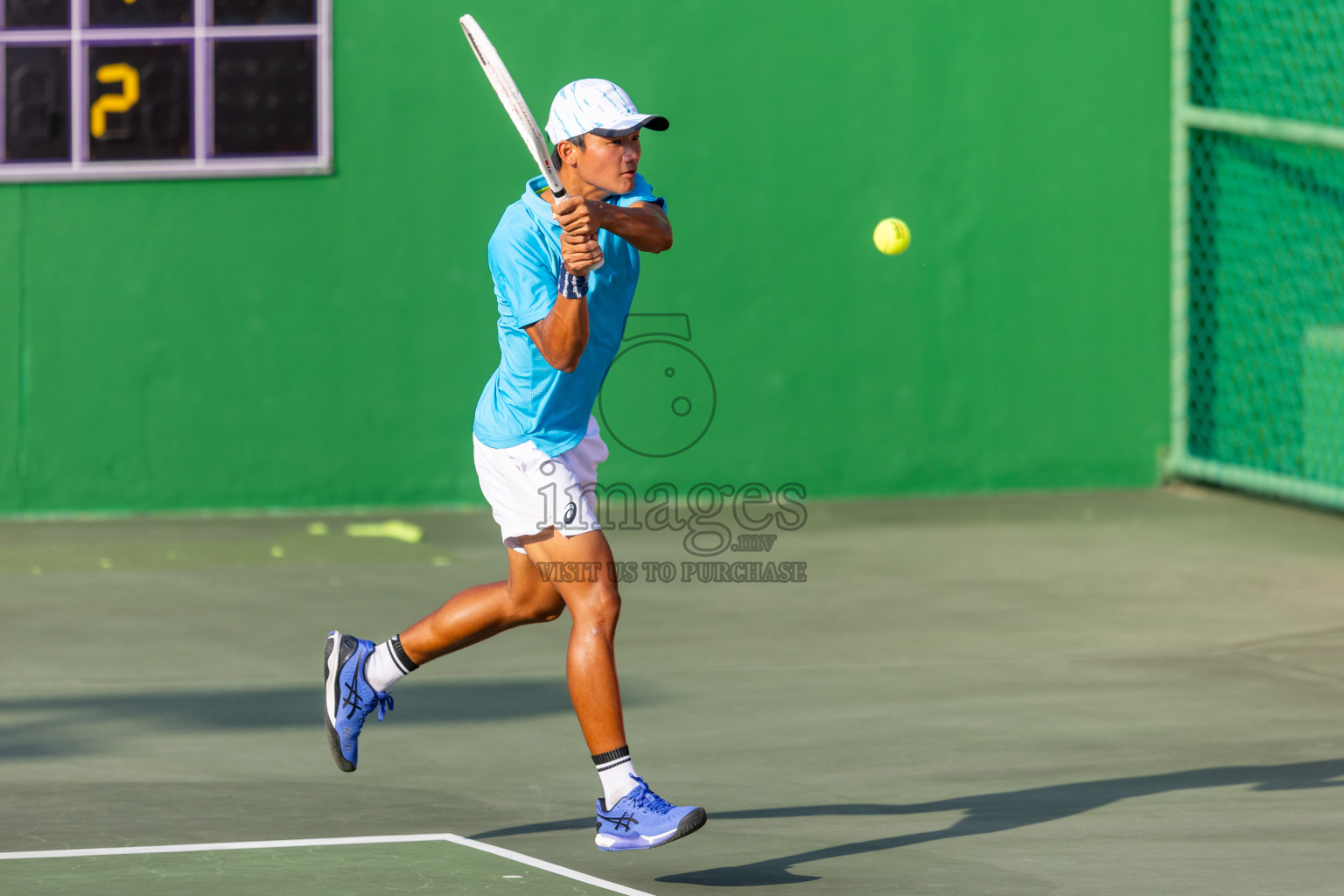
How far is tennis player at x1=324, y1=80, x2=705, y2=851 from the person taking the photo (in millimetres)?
5223

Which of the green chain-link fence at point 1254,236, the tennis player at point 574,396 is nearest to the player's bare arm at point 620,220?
the tennis player at point 574,396

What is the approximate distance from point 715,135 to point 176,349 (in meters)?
3.16

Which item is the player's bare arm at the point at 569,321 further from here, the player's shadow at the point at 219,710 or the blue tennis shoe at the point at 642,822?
the player's shadow at the point at 219,710

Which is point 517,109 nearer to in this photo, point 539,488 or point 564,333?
point 564,333

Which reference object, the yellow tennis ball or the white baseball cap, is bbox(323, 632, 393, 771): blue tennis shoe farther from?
the yellow tennis ball

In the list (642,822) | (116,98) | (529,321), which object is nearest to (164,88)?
(116,98)

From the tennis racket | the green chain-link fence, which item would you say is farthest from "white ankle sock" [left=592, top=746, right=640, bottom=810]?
the green chain-link fence

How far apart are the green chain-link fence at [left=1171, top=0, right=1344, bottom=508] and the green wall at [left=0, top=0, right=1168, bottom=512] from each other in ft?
0.64

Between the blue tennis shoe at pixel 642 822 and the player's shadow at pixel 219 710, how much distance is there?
196 cm

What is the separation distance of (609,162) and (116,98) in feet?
21.5

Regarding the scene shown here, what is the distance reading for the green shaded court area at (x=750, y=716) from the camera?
5.47 metres

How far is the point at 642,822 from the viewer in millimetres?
5191

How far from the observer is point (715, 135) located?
11.6 metres

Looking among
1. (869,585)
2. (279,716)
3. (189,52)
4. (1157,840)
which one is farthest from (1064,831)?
(189,52)
